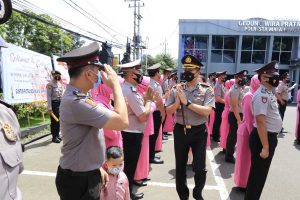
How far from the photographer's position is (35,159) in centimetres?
591

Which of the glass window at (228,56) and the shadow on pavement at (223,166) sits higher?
the glass window at (228,56)

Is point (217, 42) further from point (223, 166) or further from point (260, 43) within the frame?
point (223, 166)

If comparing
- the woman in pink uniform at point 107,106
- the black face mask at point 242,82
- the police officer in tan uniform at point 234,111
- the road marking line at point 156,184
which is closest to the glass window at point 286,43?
the police officer in tan uniform at point 234,111

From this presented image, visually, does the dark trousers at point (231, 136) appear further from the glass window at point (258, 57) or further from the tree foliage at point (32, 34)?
the tree foliage at point (32, 34)

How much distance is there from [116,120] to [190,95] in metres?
1.95

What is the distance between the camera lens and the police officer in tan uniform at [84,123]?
1.95m

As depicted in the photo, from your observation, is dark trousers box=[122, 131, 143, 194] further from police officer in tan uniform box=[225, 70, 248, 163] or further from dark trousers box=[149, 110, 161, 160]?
police officer in tan uniform box=[225, 70, 248, 163]

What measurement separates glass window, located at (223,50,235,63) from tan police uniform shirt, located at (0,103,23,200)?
27317 mm

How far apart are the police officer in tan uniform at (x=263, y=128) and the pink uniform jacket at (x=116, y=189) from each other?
5.49 feet

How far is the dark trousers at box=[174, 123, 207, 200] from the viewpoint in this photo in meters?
3.62

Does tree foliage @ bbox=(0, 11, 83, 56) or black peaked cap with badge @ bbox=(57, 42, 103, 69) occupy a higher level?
tree foliage @ bbox=(0, 11, 83, 56)

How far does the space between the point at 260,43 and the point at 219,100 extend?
22.1m

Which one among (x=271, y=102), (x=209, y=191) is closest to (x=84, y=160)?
(x=271, y=102)

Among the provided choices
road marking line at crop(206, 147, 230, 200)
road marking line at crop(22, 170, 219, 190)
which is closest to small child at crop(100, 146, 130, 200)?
road marking line at crop(22, 170, 219, 190)
